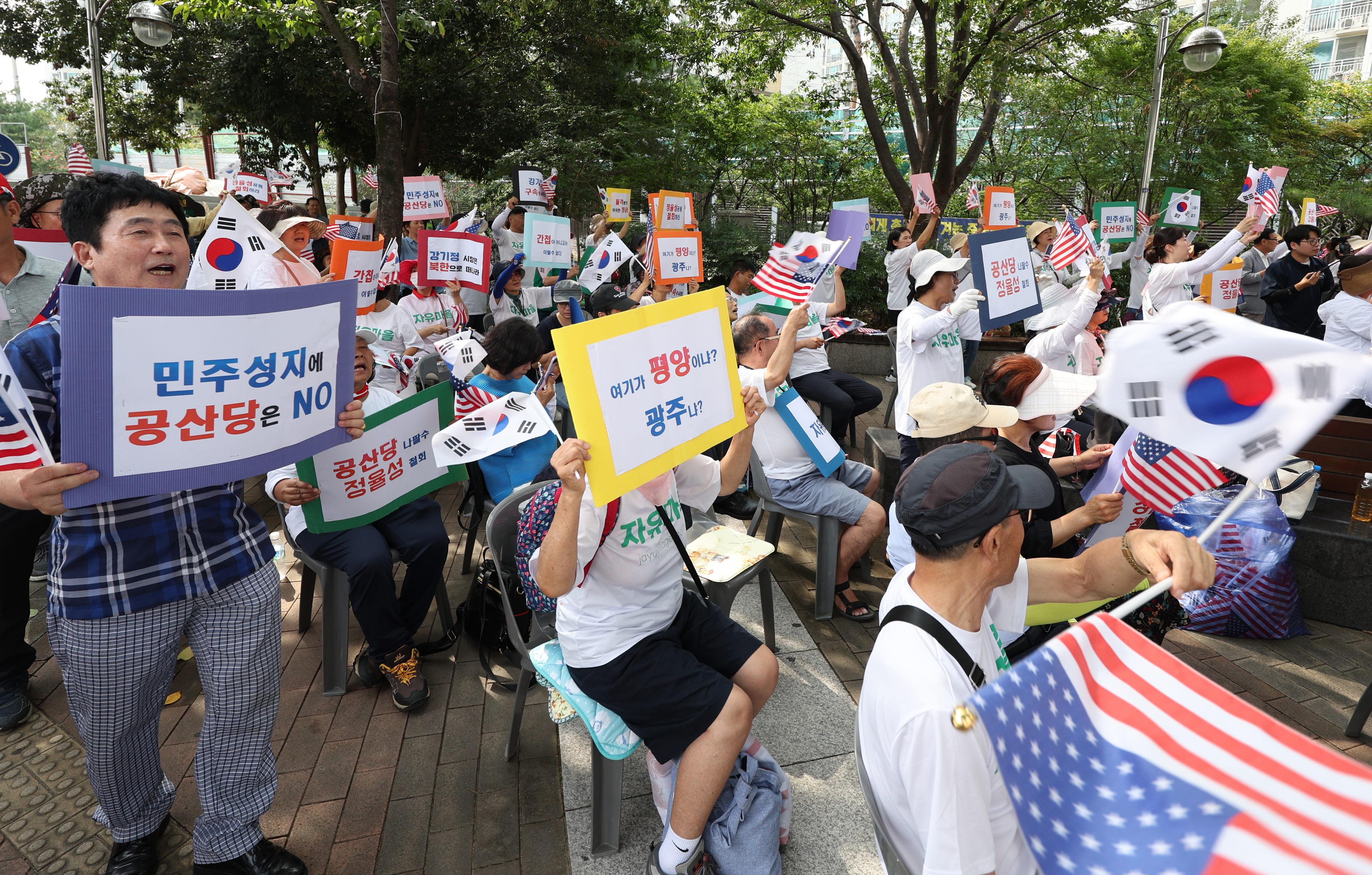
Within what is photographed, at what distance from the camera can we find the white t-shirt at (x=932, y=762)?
4.76ft

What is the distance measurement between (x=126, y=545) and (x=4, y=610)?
6.53ft

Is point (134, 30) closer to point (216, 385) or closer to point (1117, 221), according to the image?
point (216, 385)

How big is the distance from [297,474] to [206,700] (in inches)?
43.2

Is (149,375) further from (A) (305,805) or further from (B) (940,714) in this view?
(B) (940,714)

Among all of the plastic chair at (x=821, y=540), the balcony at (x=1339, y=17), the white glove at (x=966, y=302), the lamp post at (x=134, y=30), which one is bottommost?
the plastic chair at (x=821, y=540)

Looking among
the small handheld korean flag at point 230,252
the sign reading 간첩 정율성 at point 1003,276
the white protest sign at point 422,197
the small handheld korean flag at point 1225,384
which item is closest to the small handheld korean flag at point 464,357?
the small handheld korean flag at point 230,252

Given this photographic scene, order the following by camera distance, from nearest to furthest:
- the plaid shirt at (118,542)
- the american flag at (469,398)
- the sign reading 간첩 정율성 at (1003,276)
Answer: the plaid shirt at (118,542)
the american flag at (469,398)
the sign reading 간첩 정율성 at (1003,276)

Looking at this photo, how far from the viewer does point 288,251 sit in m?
3.84

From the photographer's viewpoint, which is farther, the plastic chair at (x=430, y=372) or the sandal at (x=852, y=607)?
the plastic chair at (x=430, y=372)

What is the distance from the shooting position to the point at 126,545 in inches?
82.2

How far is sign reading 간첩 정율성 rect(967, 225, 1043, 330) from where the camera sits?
5.35m

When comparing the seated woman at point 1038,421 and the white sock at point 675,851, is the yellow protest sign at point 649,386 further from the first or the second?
the seated woman at point 1038,421

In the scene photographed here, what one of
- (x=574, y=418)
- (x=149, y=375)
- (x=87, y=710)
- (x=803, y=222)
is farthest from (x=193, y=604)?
(x=803, y=222)

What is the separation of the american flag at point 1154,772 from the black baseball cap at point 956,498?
1.15ft
